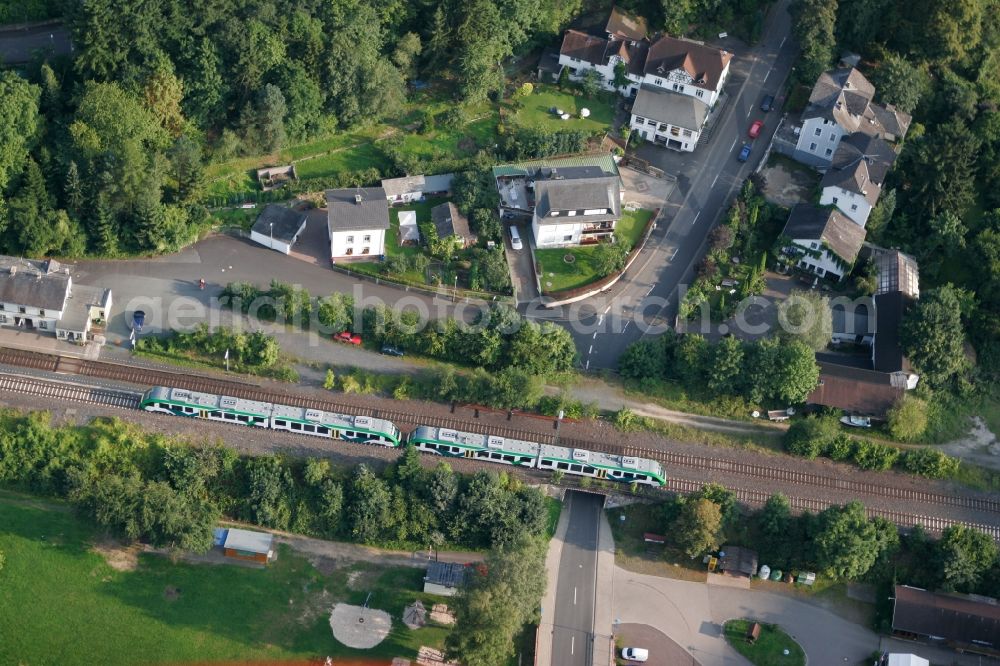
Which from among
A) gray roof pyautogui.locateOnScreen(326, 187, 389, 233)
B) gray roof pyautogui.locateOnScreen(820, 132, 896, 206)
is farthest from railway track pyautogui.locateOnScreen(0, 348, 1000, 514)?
gray roof pyautogui.locateOnScreen(820, 132, 896, 206)

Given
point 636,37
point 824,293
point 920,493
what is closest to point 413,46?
point 636,37

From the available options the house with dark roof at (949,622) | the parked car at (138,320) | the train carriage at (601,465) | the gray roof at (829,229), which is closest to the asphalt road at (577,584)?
the train carriage at (601,465)

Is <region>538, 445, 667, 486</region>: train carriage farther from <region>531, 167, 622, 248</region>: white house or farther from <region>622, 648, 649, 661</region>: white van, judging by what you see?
<region>531, 167, 622, 248</region>: white house

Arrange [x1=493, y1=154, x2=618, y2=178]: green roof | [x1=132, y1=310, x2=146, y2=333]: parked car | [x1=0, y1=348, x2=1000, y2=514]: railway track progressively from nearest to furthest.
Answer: [x1=0, y1=348, x2=1000, y2=514]: railway track, [x1=132, y1=310, x2=146, y2=333]: parked car, [x1=493, y1=154, x2=618, y2=178]: green roof

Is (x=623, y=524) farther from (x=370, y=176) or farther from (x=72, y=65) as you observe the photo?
(x=72, y=65)

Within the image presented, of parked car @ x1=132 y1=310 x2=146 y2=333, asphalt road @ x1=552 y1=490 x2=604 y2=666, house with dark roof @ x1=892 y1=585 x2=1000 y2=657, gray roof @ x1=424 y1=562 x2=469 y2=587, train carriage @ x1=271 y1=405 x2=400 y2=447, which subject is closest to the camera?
asphalt road @ x1=552 y1=490 x2=604 y2=666

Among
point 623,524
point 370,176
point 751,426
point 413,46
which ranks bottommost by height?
point 623,524

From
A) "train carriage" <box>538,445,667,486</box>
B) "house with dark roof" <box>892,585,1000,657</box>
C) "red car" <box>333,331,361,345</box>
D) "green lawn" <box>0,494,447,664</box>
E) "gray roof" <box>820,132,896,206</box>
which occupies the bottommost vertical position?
"green lawn" <box>0,494,447,664</box>

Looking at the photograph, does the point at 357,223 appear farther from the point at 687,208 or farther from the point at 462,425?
the point at 687,208
